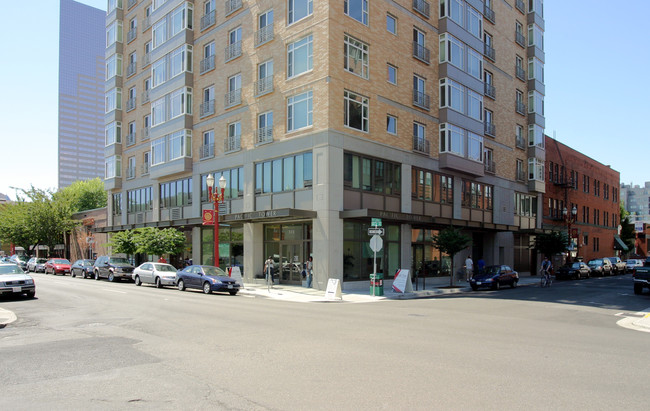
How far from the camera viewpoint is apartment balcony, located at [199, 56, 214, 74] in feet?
112

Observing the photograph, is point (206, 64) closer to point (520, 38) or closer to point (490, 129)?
point (490, 129)

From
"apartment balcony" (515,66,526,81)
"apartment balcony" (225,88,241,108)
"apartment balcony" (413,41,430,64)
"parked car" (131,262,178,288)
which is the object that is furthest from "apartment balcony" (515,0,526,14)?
"parked car" (131,262,178,288)

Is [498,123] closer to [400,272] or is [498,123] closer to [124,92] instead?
[400,272]

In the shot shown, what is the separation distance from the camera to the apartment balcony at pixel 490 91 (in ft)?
128

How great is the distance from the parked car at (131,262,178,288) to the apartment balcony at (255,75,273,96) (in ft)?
38.0

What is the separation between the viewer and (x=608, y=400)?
629 centimetres

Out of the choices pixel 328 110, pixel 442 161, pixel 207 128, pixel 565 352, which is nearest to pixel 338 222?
pixel 328 110

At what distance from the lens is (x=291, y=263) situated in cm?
2844

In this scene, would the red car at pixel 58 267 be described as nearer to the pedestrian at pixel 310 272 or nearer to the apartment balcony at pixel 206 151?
the apartment balcony at pixel 206 151

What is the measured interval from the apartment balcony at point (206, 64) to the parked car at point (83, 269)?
16.8 meters

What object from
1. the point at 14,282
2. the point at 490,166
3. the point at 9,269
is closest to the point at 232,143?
the point at 9,269

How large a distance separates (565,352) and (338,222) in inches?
660

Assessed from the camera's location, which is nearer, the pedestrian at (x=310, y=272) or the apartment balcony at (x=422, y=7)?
the pedestrian at (x=310, y=272)

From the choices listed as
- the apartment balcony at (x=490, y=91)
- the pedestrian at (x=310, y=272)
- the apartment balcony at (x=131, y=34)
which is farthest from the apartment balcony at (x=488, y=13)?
the apartment balcony at (x=131, y=34)
